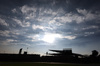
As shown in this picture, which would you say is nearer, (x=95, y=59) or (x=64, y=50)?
(x=95, y=59)

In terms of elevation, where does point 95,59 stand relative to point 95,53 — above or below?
below

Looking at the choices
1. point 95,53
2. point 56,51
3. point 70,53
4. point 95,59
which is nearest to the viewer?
point 95,59

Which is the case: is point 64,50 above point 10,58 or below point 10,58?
above

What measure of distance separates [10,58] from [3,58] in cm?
508

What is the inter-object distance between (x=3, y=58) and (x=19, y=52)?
1308 cm

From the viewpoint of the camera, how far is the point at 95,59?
44375 mm

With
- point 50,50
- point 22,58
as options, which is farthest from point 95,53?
point 22,58

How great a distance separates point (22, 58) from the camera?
51.6 m

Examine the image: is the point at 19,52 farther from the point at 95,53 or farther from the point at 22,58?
the point at 95,53

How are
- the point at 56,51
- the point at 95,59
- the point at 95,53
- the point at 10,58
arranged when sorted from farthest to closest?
the point at 56,51 < the point at 10,58 < the point at 95,53 < the point at 95,59

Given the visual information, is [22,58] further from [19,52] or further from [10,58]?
[19,52]

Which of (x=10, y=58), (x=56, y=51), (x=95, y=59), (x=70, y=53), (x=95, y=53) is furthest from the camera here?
(x=56, y=51)

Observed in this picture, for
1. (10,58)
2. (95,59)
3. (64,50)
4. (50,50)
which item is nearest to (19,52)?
(10,58)

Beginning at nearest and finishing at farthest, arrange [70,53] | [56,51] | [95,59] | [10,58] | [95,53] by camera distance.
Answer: [95,59]
[95,53]
[10,58]
[70,53]
[56,51]
